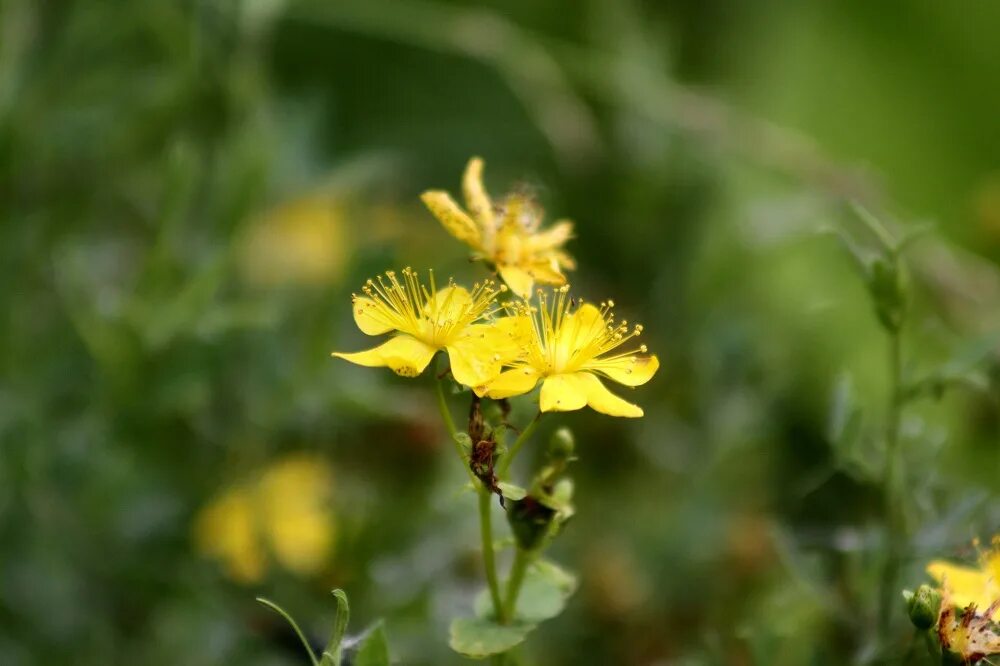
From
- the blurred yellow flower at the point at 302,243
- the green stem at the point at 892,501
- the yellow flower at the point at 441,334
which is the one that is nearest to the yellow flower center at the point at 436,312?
the yellow flower at the point at 441,334

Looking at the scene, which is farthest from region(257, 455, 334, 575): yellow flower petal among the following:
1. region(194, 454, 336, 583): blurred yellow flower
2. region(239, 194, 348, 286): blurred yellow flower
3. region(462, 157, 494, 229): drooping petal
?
region(462, 157, 494, 229): drooping petal

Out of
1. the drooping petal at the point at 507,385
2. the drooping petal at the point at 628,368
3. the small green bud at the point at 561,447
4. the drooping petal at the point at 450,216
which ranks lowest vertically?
the small green bud at the point at 561,447

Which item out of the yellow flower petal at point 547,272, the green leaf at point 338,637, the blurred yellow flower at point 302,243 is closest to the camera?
the green leaf at point 338,637

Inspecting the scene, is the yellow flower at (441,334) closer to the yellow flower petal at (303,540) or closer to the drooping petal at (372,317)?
the drooping petal at (372,317)

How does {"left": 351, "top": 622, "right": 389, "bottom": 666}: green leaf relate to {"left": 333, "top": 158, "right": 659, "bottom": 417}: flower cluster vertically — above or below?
below

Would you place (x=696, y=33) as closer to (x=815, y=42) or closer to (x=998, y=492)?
(x=815, y=42)

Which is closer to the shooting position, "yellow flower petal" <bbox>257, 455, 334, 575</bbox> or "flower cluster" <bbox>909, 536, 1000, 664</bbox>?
"flower cluster" <bbox>909, 536, 1000, 664</bbox>

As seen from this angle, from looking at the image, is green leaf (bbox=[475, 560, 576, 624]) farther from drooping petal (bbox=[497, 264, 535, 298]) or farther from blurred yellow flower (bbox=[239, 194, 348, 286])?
blurred yellow flower (bbox=[239, 194, 348, 286])
